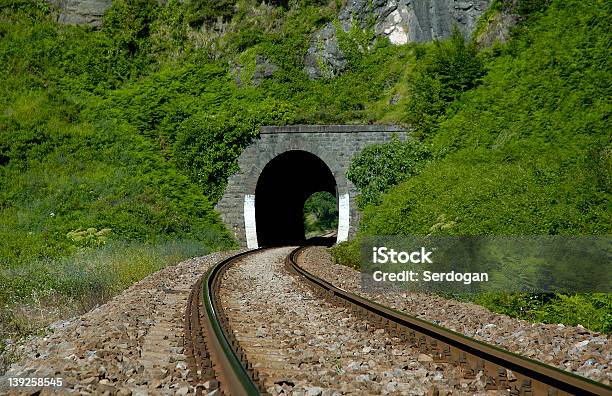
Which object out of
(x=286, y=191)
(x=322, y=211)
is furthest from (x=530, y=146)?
(x=322, y=211)

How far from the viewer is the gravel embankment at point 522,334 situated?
523 centimetres

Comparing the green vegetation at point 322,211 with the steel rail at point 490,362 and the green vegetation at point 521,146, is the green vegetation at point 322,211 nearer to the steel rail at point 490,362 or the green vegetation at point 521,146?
the green vegetation at point 521,146

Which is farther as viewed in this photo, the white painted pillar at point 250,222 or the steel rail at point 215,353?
the white painted pillar at point 250,222

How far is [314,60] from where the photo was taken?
2883cm

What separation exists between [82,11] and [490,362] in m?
33.9

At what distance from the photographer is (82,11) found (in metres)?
Result: 32.7

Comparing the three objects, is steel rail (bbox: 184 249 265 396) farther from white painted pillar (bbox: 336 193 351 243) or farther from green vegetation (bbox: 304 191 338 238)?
green vegetation (bbox: 304 191 338 238)

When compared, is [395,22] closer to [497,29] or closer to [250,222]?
[497,29]

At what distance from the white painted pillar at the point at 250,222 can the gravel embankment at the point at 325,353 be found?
14.6 meters

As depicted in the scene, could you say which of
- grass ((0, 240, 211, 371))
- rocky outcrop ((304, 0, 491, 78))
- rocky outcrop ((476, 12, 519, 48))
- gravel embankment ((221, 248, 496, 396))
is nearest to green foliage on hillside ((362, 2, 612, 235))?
rocky outcrop ((476, 12, 519, 48))

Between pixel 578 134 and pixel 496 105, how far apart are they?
502 centimetres

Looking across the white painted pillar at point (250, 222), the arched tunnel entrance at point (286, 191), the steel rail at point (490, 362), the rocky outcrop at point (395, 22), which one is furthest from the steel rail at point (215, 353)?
the rocky outcrop at point (395, 22)

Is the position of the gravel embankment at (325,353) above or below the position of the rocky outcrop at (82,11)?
below

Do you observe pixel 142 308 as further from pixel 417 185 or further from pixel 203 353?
pixel 417 185
